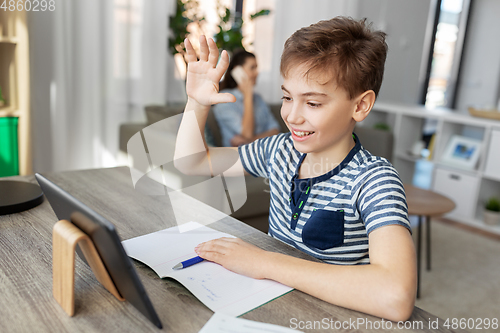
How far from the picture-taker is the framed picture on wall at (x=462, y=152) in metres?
2.95

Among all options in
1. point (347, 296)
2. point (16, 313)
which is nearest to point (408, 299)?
point (347, 296)

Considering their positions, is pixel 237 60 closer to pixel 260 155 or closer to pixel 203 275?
pixel 260 155

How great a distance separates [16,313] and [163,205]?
1.61 ft

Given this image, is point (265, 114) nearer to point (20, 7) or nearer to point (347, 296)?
point (20, 7)

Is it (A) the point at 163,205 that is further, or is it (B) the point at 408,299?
(A) the point at 163,205

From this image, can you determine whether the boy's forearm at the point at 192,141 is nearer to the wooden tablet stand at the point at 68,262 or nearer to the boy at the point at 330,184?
the boy at the point at 330,184

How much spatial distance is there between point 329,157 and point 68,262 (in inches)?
22.6

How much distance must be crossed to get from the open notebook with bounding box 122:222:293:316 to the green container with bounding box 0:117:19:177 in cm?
151

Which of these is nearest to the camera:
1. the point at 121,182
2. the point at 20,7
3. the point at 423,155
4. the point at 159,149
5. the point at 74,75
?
the point at 159,149

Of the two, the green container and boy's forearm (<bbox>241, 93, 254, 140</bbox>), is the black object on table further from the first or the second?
boy's forearm (<bbox>241, 93, 254, 140</bbox>)

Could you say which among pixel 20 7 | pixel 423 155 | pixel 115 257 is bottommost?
pixel 423 155

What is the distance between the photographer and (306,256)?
802mm

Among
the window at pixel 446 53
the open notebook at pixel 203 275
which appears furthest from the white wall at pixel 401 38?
the open notebook at pixel 203 275

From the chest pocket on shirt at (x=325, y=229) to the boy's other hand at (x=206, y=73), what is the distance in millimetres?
316
